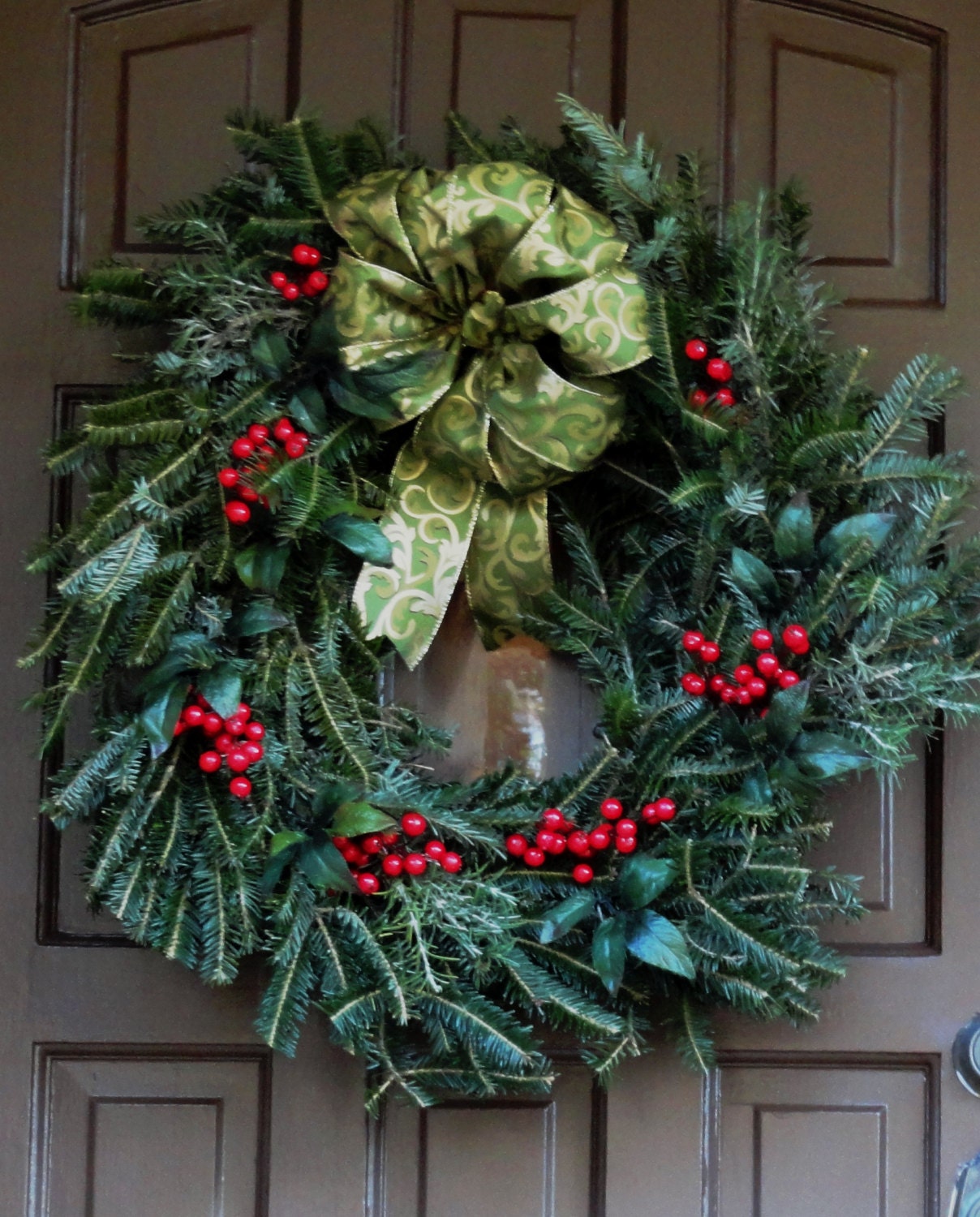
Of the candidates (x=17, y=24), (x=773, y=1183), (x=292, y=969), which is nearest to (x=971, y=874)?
(x=773, y=1183)

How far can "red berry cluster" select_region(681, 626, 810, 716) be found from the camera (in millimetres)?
945

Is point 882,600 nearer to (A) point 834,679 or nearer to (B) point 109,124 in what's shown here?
(A) point 834,679

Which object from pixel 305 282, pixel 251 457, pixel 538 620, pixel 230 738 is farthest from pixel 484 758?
pixel 305 282

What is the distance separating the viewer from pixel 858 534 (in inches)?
37.5

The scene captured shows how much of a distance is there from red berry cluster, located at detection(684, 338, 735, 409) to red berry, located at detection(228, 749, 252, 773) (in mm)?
474

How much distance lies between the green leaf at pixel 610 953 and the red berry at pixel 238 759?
0.32m

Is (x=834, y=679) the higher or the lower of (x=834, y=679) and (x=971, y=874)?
the higher

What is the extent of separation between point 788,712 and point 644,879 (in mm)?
176

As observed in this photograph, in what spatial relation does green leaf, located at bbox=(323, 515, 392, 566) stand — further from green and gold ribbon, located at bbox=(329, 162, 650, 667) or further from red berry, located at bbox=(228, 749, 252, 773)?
red berry, located at bbox=(228, 749, 252, 773)

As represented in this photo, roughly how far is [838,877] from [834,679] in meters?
0.17

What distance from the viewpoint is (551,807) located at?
1001mm

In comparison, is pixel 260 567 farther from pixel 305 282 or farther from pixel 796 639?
pixel 796 639

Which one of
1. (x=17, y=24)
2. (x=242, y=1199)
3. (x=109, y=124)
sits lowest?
(x=242, y=1199)

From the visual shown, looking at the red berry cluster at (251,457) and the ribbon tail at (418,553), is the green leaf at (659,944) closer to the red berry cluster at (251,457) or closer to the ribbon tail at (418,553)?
the ribbon tail at (418,553)
